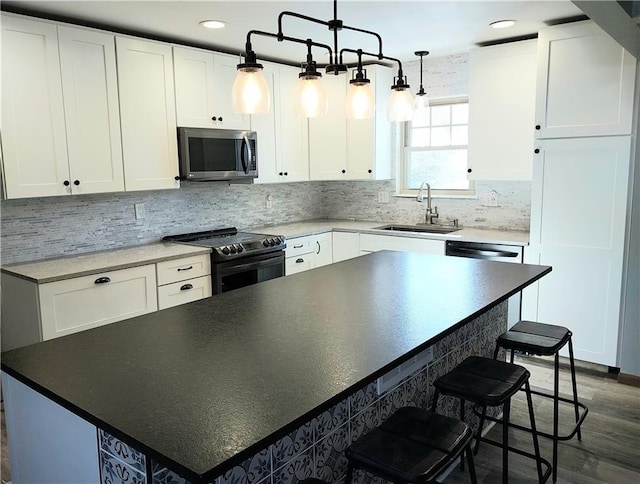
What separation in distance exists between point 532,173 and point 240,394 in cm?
304

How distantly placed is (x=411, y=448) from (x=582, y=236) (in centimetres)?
251

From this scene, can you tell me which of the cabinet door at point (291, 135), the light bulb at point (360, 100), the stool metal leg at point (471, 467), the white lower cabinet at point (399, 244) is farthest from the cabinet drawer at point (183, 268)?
the stool metal leg at point (471, 467)

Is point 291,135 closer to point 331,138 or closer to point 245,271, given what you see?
point 331,138

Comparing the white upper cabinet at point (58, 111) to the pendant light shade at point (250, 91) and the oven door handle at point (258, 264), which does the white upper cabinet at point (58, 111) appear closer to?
the oven door handle at point (258, 264)

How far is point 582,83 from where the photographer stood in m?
3.29

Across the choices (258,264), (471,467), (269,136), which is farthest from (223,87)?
(471,467)

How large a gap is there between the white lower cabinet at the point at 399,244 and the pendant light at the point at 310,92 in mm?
2227

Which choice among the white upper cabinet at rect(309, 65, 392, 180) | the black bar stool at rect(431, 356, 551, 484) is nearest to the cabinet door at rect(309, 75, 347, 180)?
the white upper cabinet at rect(309, 65, 392, 180)

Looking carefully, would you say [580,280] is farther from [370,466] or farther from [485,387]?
[370,466]

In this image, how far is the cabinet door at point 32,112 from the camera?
110 inches

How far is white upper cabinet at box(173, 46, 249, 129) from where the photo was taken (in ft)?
→ 12.0

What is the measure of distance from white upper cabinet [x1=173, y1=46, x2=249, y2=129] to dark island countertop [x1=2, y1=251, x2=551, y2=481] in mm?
1894

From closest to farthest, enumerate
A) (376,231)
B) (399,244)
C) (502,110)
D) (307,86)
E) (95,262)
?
(307,86) < (95,262) < (502,110) < (399,244) < (376,231)

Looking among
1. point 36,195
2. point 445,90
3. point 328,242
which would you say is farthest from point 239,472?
point 445,90
